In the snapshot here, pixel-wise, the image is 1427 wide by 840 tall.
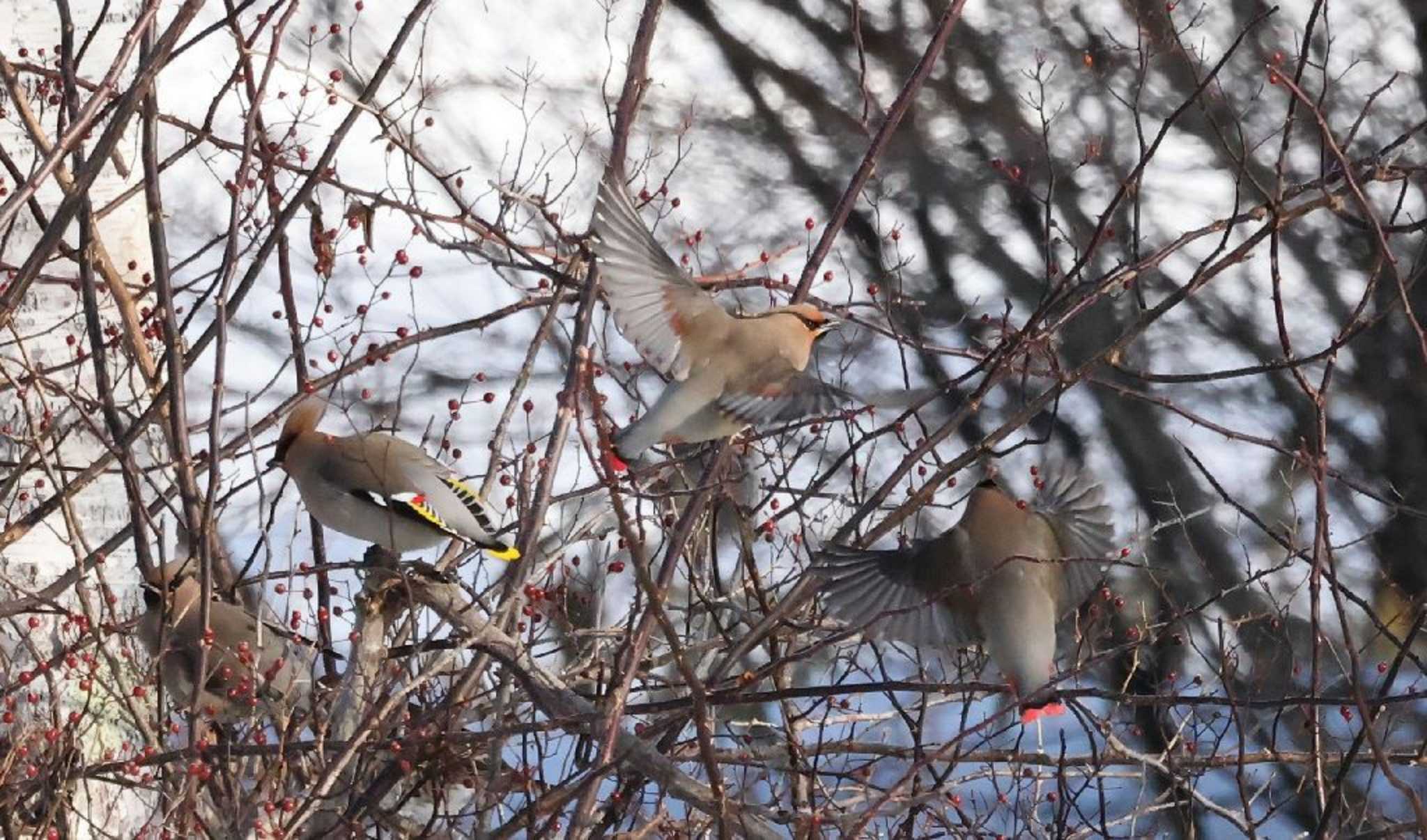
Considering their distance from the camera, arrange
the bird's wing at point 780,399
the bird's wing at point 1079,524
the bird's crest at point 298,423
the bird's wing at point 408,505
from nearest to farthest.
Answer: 1. the bird's wing at point 780,399
2. the bird's wing at point 1079,524
3. the bird's wing at point 408,505
4. the bird's crest at point 298,423

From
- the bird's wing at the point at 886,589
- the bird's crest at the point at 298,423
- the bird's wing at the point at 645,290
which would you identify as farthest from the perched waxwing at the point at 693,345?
the bird's crest at the point at 298,423

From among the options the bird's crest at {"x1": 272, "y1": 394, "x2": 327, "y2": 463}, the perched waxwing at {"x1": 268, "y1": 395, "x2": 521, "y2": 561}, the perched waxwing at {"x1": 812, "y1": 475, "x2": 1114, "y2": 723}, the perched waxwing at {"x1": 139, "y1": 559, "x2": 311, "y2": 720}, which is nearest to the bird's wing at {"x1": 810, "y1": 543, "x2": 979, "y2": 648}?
the perched waxwing at {"x1": 812, "y1": 475, "x2": 1114, "y2": 723}

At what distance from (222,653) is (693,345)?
74cm

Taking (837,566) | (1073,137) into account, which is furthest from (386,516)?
(1073,137)

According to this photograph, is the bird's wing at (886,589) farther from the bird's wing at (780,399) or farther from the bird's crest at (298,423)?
the bird's crest at (298,423)

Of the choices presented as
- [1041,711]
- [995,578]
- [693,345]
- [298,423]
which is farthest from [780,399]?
[298,423]

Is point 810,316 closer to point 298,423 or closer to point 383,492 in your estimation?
point 383,492

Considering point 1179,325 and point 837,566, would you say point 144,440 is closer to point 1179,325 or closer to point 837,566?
point 837,566

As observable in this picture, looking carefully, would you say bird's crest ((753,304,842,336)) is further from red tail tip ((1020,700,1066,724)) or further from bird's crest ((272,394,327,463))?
bird's crest ((272,394,327,463))

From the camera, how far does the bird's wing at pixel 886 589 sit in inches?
75.2

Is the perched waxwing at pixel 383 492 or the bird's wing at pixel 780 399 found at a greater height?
the perched waxwing at pixel 383 492

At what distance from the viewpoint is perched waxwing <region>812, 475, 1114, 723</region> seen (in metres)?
1.94

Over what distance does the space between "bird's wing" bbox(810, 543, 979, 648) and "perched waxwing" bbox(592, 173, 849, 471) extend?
170 mm

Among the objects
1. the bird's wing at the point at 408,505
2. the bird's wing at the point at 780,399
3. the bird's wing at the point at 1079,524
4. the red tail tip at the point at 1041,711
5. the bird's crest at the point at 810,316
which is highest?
the bird's crest at the point at 810,316
